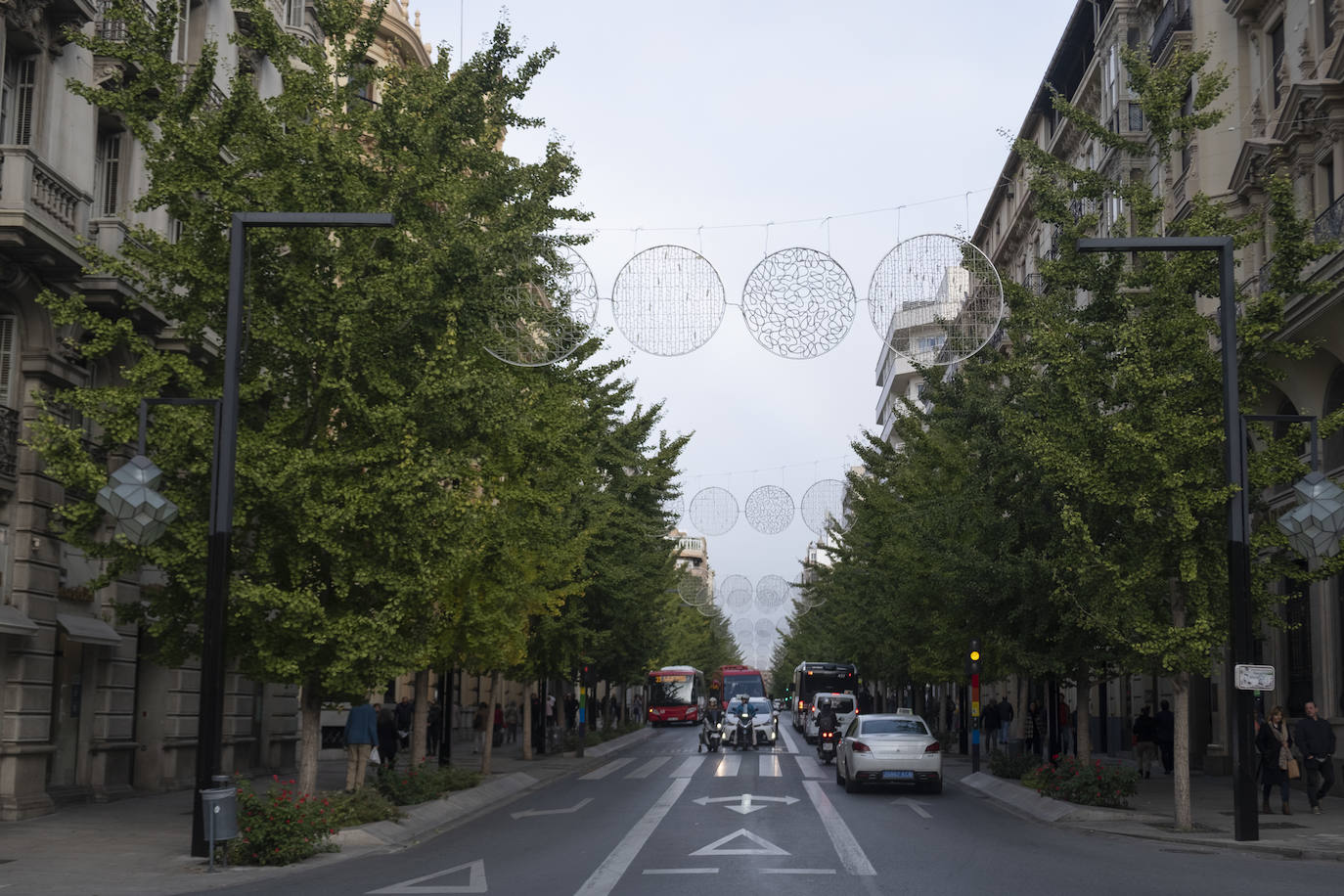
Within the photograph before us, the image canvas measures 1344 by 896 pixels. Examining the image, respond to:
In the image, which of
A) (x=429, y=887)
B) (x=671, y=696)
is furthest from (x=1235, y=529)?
(x=671, y=696)

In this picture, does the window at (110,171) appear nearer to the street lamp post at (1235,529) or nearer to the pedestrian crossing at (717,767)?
the pedestrian crossing at (717,767)

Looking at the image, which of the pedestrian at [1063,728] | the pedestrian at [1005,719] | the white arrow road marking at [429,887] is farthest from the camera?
the pedestrian at [1005,719]

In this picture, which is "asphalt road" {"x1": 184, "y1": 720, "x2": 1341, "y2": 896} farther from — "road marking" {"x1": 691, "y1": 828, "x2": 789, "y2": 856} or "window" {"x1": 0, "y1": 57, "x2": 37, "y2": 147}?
"window" {"x1": 0, "y1": 57, "x2": 37, "y2": 147}

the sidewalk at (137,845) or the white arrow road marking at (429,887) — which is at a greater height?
the white arrow road marking at (429,887)

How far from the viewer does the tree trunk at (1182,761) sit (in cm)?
2083

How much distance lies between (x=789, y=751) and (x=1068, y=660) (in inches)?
988

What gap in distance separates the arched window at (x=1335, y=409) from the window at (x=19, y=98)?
23257 millimetres

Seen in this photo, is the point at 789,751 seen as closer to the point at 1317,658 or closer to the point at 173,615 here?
the point at 1317,658

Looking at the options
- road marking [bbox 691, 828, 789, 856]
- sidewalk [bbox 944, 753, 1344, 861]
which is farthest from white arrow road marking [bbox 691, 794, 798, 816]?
road marking [bbox 691, 828, 789, 856]

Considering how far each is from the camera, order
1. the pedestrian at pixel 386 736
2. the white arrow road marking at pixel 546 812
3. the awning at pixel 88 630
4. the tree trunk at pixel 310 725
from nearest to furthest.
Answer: the tree trunk at pixel 310 725, the awning at pixel 88 630, the white arrow road marking at pixel 546 812, the pedestrian at pixel 386 736

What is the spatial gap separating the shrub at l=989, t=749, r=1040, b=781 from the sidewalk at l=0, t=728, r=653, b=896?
396 inches

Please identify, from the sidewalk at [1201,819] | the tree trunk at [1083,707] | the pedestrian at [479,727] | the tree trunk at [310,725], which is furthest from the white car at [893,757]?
the tree trunk at [310,725]

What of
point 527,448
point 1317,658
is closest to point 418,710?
point 527,448

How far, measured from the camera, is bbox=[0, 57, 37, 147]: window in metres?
22.6
